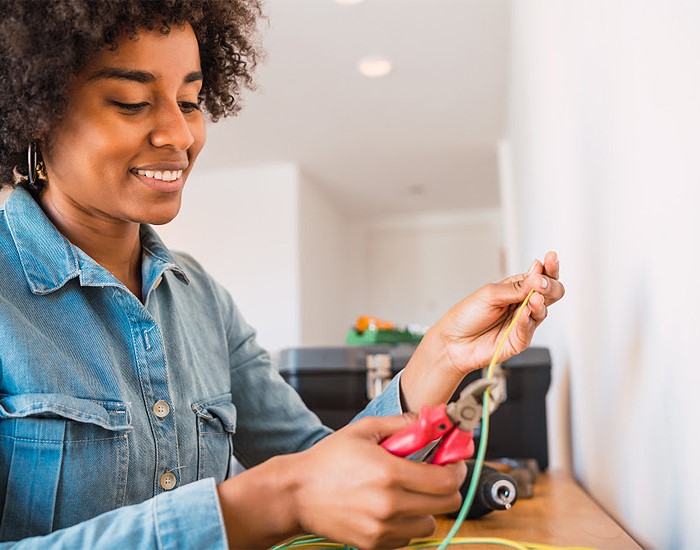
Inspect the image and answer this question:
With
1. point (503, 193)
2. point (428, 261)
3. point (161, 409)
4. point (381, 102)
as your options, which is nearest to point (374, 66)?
point (381, 102)

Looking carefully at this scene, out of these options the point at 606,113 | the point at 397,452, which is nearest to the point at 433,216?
the point at 606,113

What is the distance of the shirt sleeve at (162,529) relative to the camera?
1.70 ft

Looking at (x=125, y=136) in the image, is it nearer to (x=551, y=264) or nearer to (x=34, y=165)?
(x=34, y=165)

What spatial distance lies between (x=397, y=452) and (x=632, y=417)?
15.0 inches

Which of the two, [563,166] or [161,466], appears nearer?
[161,466]

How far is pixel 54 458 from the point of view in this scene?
0.65 metres

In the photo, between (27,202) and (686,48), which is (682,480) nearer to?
(686,48)

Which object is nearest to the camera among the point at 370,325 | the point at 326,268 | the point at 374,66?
the point at 370,325

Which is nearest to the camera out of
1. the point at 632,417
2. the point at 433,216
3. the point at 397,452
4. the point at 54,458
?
the point at 397,452

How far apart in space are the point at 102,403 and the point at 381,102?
294cm

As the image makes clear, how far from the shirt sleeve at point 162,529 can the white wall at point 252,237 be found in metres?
3.77

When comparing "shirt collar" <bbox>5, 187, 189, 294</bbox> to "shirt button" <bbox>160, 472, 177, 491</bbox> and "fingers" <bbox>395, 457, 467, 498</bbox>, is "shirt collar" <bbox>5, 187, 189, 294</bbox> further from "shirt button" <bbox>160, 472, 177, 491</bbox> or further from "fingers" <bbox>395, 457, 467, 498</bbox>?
"fingers" <bbox>395, 457, 467, 498</bbox>

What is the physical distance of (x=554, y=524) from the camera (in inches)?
32.4

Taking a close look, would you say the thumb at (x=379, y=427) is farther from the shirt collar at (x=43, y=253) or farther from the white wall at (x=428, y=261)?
the white wall at (x=428, y=261)
